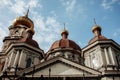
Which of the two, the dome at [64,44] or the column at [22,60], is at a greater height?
the dome at [64,44]

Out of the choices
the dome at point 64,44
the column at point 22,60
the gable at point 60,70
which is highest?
the dome at point 64,44

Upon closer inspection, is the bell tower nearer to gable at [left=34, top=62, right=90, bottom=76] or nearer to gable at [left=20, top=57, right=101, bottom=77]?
gable at [left=20, top=57, right=101, bottom=77]

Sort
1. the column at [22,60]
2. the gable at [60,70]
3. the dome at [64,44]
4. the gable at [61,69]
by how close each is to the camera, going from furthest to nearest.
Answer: the dome at [64,44]
the column at [22,60]
the gable at [60,70]
the gable at [61,69]

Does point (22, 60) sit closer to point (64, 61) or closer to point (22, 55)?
point (22, 55)

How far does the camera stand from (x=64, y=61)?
65.7 feet

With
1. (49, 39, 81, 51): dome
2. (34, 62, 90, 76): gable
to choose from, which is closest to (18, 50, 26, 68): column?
(34, 62, 90, 76): gable

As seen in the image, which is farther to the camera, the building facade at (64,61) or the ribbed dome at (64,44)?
the ribbed dome at (64,44)

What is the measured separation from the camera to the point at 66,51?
26406mm

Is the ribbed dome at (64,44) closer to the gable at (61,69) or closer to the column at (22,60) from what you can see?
the column at (22,60)

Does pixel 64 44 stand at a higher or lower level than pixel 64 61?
higher

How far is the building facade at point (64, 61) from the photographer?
18812 millimetres

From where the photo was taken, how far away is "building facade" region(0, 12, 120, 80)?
1881 cm

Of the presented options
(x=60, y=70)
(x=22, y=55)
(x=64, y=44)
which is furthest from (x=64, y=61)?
(x=64, y=44)

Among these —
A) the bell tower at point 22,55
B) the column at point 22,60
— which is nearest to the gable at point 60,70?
the column at point 22,60
